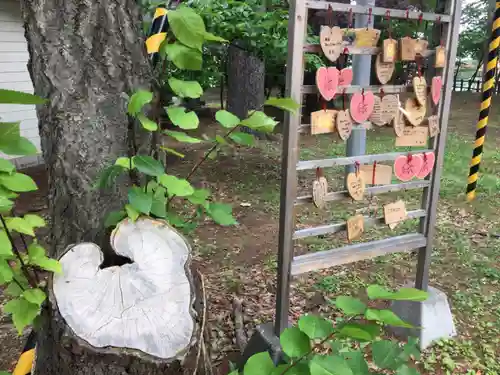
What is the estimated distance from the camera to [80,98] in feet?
4.61

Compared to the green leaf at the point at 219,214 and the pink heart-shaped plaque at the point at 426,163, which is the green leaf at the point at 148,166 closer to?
the green leaf at the point at 219,214

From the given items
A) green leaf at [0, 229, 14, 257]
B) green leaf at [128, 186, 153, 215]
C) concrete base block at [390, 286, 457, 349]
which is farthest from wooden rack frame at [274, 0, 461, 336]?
green leaf at [0, 229, 14, 257]

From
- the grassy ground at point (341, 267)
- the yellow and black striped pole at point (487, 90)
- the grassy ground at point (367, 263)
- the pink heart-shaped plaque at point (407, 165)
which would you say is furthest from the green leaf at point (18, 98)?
the yellow and black striped pole at point (487, 90)

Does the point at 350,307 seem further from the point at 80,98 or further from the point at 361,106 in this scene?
the point at 361,106

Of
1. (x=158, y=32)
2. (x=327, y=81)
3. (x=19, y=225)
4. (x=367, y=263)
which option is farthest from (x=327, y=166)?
(x=367, y=263)

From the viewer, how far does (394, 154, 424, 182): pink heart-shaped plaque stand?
2.43 m

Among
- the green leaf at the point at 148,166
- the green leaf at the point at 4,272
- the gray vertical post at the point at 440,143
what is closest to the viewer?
the green leaf at the point at 4,272

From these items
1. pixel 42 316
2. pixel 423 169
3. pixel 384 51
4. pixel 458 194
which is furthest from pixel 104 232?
pixel 458 194

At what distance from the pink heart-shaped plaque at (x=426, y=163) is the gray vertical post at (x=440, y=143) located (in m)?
0.07

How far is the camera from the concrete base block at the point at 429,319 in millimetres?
2717

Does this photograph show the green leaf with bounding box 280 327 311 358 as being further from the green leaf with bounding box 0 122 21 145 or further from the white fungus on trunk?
the green leaf with bounding box 0 122 21 145

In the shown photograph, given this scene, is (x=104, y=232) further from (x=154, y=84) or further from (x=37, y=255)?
(x=154, y=84)

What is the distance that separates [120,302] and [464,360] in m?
2.24

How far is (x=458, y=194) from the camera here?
562cm
